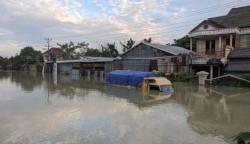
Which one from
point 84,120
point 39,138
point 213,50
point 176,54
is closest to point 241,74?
point 213,50

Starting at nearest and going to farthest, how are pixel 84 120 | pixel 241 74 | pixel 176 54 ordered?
pixel 84 120 < pixel 241 74 < pixel 176 54

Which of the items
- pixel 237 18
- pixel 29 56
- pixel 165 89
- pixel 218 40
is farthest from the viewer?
pixel 29 56

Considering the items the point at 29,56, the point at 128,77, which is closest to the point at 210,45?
the point at 128,77

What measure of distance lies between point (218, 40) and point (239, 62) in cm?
430

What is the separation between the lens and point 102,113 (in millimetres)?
12742

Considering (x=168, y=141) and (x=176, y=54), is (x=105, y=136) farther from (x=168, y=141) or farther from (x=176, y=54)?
(x=176, y=54)

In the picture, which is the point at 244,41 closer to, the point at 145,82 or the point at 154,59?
the point at 154,59

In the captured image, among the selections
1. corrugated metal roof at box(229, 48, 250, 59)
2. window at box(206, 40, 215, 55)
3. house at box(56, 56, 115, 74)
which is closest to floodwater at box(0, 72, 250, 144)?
corrugated metal roof at box(229, 48, 250, 59)

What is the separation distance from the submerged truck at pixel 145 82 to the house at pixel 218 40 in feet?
20.5

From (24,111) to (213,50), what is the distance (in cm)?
2148

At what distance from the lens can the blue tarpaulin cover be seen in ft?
79.4

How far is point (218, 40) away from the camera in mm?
29594

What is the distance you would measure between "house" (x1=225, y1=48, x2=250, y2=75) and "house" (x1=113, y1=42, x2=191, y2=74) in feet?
14.8

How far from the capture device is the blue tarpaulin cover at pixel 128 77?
24216 mm
